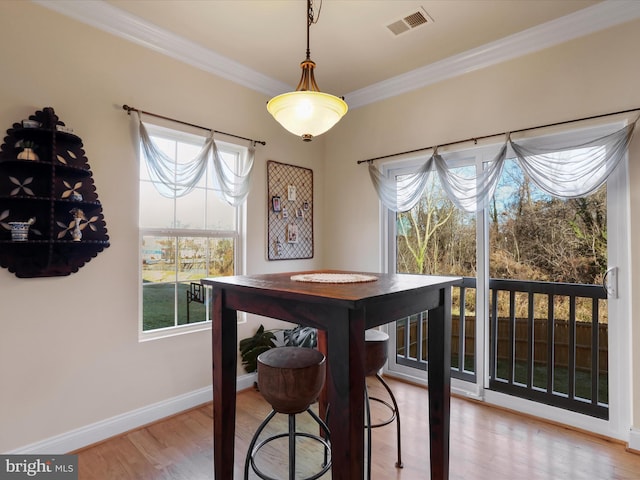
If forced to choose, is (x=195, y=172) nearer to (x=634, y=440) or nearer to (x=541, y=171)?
(x=541, y=171)

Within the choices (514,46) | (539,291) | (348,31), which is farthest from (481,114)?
(539,291)

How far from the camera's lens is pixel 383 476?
1988mm

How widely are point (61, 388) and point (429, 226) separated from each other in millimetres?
3101

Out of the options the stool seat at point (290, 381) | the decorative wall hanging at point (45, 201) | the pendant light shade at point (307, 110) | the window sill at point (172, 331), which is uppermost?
the pendant light shade at point (307, 110)

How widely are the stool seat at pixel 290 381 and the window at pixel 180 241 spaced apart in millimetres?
1548

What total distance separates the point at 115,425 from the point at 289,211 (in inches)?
90.9

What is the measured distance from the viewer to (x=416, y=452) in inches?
87.7

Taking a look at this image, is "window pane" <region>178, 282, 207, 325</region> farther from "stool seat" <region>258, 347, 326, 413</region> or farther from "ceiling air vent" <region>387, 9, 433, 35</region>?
"ceiling air vent" <region>387, 9, 433, 35</region>

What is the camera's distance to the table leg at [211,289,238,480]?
5.70ft

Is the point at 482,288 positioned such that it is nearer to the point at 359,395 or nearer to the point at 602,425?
the point at 602,425

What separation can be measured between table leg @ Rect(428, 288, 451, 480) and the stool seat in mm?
595

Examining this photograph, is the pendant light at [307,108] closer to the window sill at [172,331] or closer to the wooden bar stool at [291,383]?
the wooden bar stool at [291,383]

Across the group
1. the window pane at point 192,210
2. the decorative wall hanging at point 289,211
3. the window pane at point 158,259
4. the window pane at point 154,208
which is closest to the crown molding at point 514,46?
the decorative wall hanging at point 289,211

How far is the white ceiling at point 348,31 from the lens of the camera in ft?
7.72
